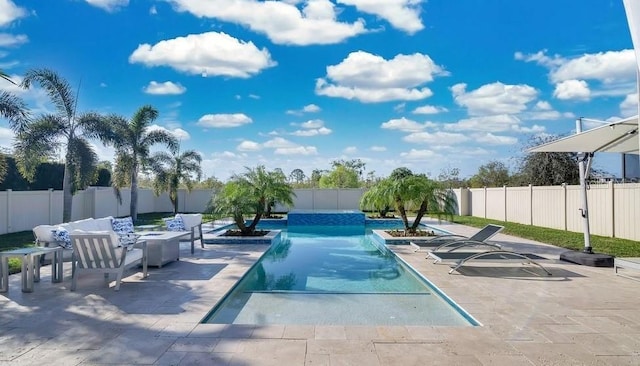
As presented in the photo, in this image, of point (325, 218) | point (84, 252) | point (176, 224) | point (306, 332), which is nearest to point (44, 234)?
point (84, 252)

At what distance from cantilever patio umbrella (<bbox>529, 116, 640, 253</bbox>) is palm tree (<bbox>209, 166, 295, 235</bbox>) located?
7.63m

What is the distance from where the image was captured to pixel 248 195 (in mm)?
12352

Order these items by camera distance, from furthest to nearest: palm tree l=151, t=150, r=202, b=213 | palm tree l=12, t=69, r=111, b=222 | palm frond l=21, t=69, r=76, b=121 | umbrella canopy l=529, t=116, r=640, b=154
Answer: palm tree l=151, t=150, r=202, b=213
palm frond l=21, t=69, r=76, b=121
palm tree l=12, t=69, r=111, b=222
umbrella canopy l=529, t=116, r=640, b=154

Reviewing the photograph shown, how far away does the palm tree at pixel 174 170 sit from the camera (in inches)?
829

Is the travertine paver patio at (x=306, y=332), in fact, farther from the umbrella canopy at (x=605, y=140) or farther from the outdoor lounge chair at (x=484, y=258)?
the umbrella canopy at (x=605, y=140)

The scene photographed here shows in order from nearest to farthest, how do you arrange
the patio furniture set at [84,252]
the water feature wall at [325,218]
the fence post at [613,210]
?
1. the patio furniture set at [84,252]
2. the fence post at [613,210]
3. the water feature wall at [325,218]

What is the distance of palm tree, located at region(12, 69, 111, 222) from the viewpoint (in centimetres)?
1349

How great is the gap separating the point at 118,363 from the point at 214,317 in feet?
5.72

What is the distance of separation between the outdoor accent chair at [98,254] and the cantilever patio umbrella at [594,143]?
26.2 feet

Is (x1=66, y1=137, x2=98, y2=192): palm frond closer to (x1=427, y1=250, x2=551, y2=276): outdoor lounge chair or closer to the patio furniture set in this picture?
the patio furniture set

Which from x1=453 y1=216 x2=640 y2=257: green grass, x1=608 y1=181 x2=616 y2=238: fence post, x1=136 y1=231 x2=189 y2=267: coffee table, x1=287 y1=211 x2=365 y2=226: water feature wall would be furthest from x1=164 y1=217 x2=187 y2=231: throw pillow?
x1=608 y1=181 x2=616 y2=238: fence post

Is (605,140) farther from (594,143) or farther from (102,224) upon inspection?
(102,224)

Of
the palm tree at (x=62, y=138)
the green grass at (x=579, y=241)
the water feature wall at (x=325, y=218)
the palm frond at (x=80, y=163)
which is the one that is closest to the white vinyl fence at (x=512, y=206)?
the green grass at (x=579, y=241)

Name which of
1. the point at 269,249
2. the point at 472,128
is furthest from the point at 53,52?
the point at 472,128
